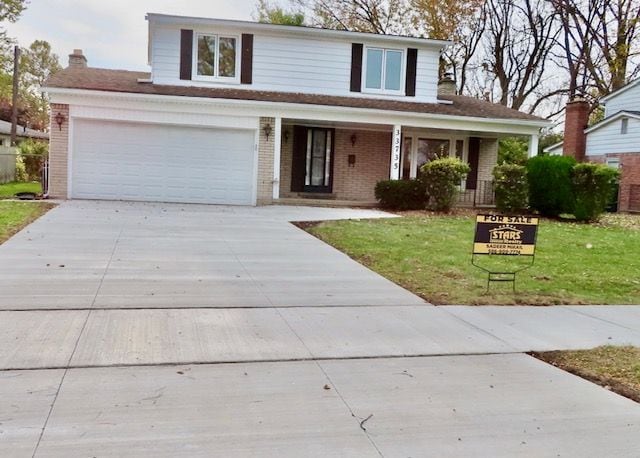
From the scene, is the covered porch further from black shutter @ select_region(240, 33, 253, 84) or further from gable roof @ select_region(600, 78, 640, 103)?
gable roof @ select_region(600, 78, 640, 103)

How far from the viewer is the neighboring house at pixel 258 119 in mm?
16766

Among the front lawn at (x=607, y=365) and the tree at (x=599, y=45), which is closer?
the front lawn at (x=607, y=365)

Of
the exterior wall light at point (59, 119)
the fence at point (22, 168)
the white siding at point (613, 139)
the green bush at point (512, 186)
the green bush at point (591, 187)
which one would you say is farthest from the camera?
the fence at point (22, 168)

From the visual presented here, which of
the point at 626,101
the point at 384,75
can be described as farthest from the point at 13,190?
the point at 626,101

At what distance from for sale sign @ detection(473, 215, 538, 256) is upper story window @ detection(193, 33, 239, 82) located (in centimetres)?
1320

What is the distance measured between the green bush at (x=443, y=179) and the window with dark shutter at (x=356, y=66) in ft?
14.9

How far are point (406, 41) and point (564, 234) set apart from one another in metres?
9.63

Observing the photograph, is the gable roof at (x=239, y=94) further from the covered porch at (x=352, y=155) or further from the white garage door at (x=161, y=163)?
the white garage door at (x=161, y=163)

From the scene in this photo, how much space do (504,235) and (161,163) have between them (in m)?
12.3

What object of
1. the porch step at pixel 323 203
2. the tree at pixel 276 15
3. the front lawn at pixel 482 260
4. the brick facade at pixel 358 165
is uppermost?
the tree at pixel 276 15

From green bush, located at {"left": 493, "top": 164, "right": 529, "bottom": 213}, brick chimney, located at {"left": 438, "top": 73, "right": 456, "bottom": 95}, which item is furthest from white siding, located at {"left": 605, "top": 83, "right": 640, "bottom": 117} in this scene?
green bush, located at {"left": 493, "top": 164, "right": 529, "bottom": 213}

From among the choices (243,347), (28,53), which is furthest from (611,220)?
(28,53)

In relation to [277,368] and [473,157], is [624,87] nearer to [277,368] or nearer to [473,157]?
[473,157]

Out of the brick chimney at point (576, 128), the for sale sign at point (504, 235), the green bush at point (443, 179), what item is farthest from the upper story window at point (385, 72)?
the for sale sign at point (504, 235)
